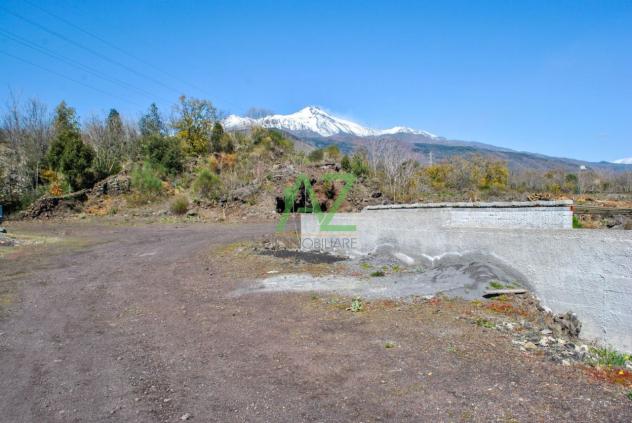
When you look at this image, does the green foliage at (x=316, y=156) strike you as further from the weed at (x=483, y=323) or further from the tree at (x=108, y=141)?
the weed at (x=483, y=323)

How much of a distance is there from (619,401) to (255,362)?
11.2 ft

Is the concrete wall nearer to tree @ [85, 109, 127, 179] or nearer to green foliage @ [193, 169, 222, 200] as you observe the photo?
green foliage @ [193, 169, 222, 200]

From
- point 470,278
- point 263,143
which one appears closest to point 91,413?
point 470,278

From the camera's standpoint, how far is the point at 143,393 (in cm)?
371

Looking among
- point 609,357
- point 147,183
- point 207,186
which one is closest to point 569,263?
point 609,357

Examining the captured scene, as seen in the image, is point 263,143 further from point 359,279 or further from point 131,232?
point 359,279

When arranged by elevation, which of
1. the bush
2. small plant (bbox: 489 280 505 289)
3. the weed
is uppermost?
the bush

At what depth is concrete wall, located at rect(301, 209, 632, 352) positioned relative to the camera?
17.6ft

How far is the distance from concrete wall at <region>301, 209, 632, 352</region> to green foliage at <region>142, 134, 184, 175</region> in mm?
27676

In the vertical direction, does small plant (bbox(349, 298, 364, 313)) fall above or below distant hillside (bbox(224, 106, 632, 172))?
below

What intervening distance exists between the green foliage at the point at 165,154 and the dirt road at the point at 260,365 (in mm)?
→ 25558

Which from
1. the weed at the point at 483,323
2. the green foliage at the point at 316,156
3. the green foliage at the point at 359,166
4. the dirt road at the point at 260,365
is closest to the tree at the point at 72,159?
the green foliage at the point at 316,156

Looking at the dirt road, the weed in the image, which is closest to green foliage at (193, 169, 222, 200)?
the dirt road

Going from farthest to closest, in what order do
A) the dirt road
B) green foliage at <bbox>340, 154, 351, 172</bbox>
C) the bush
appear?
green foliage at <bbox>340, 154, 351, 172</bbox> → the bush → the dirt road
